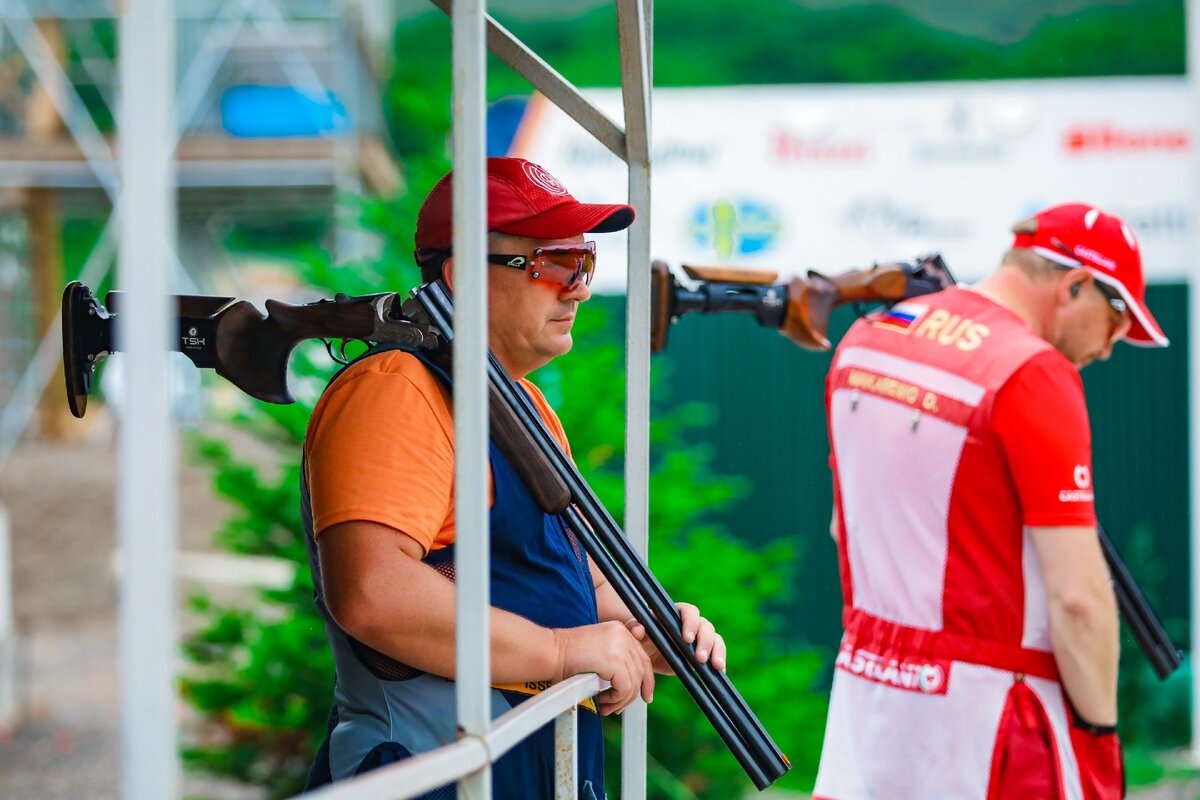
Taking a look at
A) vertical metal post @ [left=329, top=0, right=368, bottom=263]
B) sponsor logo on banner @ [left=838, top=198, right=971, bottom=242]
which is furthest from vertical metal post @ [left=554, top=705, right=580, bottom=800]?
vertical metal post @ [left=329, top=0, right=368, bottom=263]

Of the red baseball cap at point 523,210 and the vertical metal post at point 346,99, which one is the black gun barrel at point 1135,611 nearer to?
the red baseball cap at point 523,210

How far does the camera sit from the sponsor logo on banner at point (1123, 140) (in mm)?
6957

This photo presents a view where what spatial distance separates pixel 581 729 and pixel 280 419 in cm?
267

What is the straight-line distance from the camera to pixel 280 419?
442 cm

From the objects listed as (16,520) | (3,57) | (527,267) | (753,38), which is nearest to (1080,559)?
(527,267)

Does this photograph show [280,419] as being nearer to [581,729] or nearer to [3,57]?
[581,729]

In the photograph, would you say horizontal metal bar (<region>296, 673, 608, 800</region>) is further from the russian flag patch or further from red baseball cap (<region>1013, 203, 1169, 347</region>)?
red baseball cap (<region>1013, 203, 1169, 347</region>)

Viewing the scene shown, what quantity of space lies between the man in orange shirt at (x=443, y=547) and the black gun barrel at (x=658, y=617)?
0.03 metres

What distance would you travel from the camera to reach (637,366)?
7.77 ft

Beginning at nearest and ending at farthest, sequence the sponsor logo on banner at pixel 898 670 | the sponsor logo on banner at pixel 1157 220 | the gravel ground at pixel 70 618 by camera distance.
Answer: the sponsor logo on banner at pixel 898 670
the gravel ground at pixel 70 618
the sponsor logo on banner at pixel 1157 220

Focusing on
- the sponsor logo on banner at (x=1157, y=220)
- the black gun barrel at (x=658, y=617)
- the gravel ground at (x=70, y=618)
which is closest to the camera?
the black gun barrel at (x=658, y=617)

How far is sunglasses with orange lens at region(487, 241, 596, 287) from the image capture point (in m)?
1.97

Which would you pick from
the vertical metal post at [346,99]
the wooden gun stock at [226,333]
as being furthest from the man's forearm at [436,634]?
the vertical metal post at [346,99]

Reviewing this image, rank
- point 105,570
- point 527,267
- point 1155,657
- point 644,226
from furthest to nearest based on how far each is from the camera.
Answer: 1. point 105,570
2. point 1155,657
3. point 644,226
4. point 527,267
